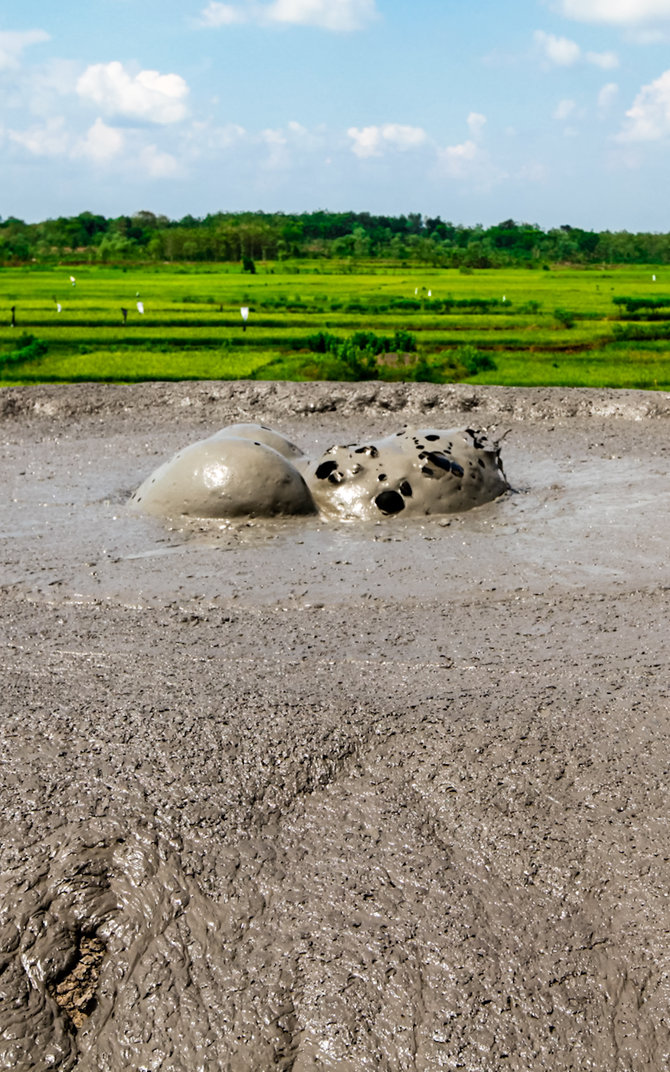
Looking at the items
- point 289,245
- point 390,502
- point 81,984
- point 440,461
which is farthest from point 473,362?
point 289,245

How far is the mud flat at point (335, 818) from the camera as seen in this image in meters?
3.04

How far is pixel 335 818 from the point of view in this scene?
12.3 ft

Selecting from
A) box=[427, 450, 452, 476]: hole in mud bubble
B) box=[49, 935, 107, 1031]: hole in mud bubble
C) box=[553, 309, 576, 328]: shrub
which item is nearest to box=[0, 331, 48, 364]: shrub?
box=[427, 450, 452, 476]: hole in mud bubble

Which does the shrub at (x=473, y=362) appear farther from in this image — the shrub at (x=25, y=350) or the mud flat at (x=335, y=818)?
the mud flat at (x=335, y=818)

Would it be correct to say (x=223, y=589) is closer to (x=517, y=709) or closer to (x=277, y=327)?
(x=517, y=709)

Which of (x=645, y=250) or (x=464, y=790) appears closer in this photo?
(x=464, y=790)

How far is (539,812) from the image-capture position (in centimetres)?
376

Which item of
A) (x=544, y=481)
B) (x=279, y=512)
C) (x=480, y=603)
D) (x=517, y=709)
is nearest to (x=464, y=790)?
(x=517, y=709)

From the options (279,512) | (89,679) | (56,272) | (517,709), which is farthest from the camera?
(56,272)

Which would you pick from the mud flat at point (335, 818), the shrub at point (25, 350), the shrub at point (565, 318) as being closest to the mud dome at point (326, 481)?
the mud flat at point (335, 818)

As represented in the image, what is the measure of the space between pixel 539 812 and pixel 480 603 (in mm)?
2438

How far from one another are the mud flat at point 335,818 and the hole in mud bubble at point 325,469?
1760mm

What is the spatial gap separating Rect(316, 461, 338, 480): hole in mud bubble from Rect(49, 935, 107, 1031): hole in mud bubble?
5.45 m

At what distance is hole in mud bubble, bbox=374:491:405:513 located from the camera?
26.8 feet
